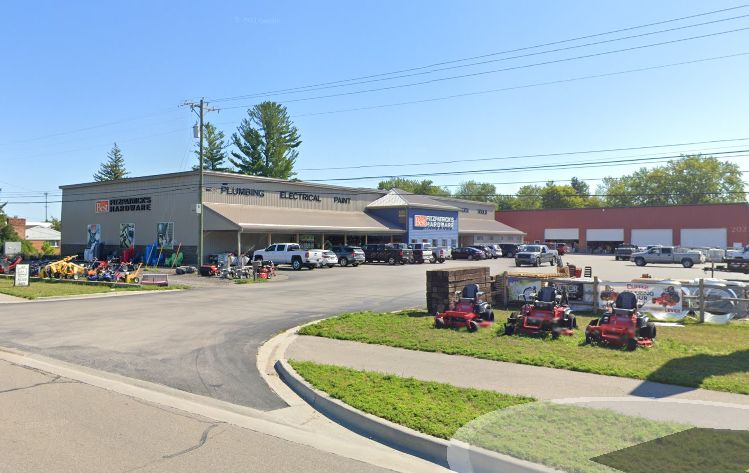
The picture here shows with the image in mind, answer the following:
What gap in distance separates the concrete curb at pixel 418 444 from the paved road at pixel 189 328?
33.9 inches

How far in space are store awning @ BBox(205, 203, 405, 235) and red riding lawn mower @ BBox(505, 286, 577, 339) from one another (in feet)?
101

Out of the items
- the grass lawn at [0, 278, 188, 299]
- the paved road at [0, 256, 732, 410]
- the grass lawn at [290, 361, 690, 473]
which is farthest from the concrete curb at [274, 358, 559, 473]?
the grass lawn at [0, 278, 188, 299]

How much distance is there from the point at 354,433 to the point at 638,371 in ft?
17.2

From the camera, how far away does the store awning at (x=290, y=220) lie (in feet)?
138

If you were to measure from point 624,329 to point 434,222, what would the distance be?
52399 millimetres

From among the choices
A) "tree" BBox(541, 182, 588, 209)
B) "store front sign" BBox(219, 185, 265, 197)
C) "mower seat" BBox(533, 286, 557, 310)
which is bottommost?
"mower seat" BBox(533, 286, 557, 310)

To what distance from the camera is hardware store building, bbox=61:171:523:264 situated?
44438 millimetres

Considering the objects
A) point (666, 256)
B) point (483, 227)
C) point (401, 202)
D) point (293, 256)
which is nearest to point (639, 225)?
point (483, 227)

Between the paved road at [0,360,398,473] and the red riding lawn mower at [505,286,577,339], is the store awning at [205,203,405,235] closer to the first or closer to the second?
the red riding lawn mower at [505,286,577,339]

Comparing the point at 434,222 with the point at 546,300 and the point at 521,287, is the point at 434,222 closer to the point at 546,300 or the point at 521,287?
the point at 521,287

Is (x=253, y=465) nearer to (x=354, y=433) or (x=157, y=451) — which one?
(x=157, y=451)

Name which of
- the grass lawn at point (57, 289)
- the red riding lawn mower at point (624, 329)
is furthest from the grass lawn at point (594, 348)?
the grass lawn at point (57, 289)

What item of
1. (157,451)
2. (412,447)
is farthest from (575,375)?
(157,451)

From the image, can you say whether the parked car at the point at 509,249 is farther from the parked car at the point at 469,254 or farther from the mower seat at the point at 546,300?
the mower seat at the point at 546,300
